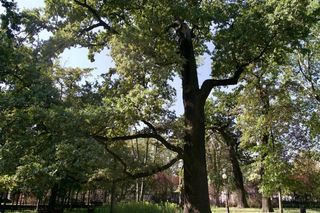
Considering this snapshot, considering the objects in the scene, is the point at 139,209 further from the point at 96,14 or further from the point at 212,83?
Result: the point at 96,14

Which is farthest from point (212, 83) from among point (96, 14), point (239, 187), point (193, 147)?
point (239, 187)

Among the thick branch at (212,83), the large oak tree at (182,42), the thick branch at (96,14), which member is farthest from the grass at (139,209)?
the thick branch at (96,14)

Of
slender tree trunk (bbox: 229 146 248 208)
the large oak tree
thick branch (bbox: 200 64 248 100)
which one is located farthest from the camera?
slender tree trunk (bbox: 229 146 248 208)

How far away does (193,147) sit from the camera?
39.1ft

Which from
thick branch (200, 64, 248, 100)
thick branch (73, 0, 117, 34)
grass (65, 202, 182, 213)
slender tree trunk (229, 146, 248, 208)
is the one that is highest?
thick branch (73, 0, 117, 34)

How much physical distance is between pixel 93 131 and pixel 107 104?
97 centimetres

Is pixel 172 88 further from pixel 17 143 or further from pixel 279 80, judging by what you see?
pixel 279 80

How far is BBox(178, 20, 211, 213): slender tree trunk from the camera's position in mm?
11445

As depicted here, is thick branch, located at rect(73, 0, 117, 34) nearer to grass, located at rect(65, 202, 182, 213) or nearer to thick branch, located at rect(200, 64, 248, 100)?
thick branch, located at rect(200, 64, 248, 100)

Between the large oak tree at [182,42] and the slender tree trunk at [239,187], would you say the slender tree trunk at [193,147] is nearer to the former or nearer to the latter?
the large oak tree at [182,42]

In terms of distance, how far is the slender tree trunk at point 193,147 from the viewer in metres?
11.4

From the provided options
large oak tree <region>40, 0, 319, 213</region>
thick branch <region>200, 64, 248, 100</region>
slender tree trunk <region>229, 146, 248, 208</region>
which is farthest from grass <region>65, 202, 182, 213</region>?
slender tree trunk <region>229, 146, 248, 208</region>

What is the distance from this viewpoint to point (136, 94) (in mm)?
10742

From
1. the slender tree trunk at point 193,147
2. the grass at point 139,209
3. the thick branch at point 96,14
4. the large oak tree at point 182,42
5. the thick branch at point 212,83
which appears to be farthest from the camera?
the grass at point 139,209
